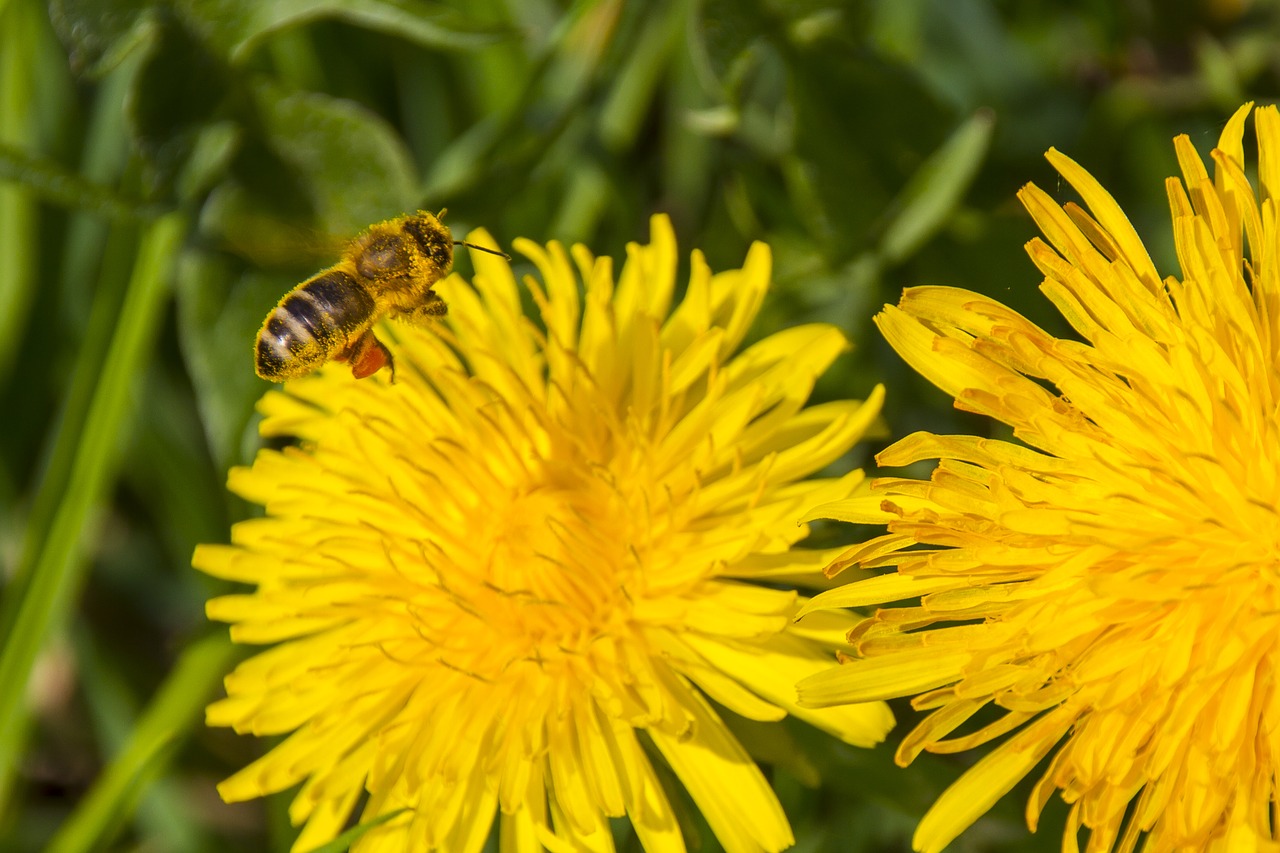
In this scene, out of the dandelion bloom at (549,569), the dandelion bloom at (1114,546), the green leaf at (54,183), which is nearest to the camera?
the dandelion bloom at (1114,546)

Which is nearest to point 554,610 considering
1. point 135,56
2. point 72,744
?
point 135,56

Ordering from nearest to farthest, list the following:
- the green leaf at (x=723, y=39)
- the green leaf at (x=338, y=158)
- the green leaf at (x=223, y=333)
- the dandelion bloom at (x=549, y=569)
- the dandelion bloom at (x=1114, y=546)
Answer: the dandelion bloom at (x=1114, y=546) < the dandelion bloom at (x=549, y=569) < the green leaf at (x=723, y=39) < the green leaf at (x=223, y=333) < the green leaf at (x=338, y=158)

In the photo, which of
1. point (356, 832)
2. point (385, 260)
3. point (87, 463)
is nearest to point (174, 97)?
point (87, 463)

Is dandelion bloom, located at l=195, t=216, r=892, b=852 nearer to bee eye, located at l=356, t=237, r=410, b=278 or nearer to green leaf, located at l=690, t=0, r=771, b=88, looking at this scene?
bee eye, located at l=356, t=237, r=410, b=278

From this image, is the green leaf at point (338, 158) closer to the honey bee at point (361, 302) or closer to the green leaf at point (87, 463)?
the green leaf at point (87, 463)

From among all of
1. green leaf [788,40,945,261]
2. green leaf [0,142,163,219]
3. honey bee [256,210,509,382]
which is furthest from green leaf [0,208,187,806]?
green leaf [788,40,945,261]

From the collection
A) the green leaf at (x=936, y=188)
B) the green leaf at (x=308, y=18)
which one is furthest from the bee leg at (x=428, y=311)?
the green leaf at (x=936, y=188)

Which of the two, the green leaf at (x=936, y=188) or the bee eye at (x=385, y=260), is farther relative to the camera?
the green leaf at (x=936, y=188)
